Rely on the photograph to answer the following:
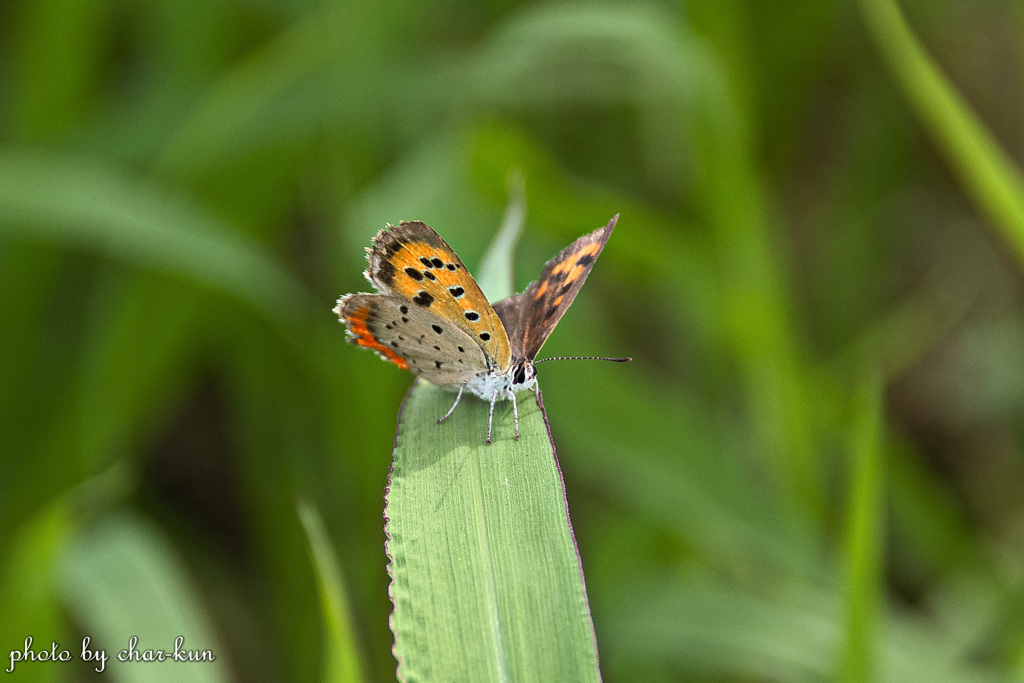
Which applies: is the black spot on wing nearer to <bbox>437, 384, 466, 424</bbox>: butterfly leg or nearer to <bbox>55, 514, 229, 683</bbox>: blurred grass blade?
<bbox>437, 384, 466, 424</bbox>: butterfly leg

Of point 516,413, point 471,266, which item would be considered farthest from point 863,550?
point 471,266

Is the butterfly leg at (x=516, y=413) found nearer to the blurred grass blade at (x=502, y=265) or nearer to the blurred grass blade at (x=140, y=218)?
the blurred grass blade at (x=502, y=265)

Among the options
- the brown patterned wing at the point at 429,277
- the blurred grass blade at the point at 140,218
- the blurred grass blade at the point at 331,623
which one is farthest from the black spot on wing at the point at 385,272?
the blurred grass blade at the point at 140,218

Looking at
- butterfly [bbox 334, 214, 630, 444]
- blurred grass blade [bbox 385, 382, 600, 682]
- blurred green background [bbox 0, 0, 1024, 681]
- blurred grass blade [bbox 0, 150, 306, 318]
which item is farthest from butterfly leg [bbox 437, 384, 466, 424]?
blurred grass blade [bbox 0, 150, 306, 318]

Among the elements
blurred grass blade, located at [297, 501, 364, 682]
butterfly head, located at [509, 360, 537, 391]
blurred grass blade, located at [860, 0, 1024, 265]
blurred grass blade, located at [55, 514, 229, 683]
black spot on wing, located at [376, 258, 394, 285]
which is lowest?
blurred grass blade, located at [297, 501, 364, 682]

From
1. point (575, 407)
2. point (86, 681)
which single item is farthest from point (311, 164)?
point (86, 681)

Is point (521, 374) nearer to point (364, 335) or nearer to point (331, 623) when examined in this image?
point (364, 335)

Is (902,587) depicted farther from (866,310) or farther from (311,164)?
(311,164)

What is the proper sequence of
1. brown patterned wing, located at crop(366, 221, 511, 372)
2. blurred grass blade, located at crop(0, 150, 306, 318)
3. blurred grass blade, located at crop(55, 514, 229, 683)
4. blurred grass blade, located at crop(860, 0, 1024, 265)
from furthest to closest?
blurred grass blade, located at crop(0, 150, 306, 318)
blurred grass blade, located at crop(860, 0, 1024, 265)
blurred grass blade, located at crop(55, 514, 229, 683)
brown patterned wing, located at crop(366, 221, 511, 372)
